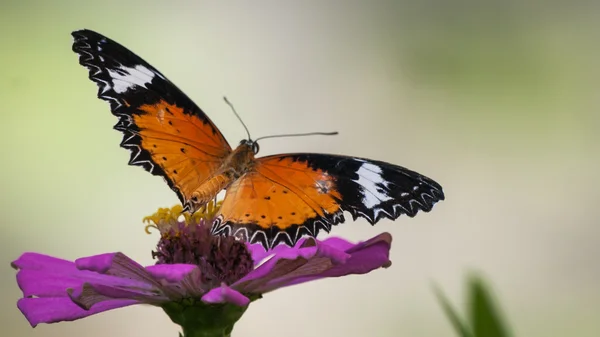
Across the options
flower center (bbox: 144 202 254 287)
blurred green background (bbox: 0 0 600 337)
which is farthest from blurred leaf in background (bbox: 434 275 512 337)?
blurred green background (bbox: 0 0 600 337)

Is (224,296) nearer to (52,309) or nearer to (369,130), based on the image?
(52,309)

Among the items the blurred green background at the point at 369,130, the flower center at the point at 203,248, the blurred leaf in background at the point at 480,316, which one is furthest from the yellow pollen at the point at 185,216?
the blurred green background at the point at 369,130

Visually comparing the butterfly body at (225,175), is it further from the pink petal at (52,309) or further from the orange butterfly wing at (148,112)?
the pink petal at (52,309)

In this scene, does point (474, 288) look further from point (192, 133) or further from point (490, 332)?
point (192, 133)

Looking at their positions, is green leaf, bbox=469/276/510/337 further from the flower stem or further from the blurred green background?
the blurred green background

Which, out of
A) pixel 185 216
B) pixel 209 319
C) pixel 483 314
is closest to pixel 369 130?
pixel 185 216

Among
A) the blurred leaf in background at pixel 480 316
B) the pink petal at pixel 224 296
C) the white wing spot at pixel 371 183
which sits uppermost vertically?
the white wing spot at pixel 371 183

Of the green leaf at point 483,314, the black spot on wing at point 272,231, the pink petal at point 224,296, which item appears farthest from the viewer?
the black spot on wing at point 272,231
